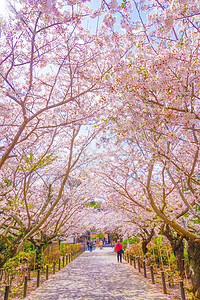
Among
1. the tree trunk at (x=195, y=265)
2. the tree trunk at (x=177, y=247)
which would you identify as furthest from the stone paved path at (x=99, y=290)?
the tree trunk at (x=177, y=247)

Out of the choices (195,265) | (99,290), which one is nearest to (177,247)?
(195,265)

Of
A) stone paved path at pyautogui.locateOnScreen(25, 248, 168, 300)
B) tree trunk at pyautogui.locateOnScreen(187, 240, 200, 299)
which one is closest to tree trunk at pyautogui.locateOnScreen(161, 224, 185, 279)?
stone paved path at pyautogui.locateOnScreen(25, 248, 168, 300)

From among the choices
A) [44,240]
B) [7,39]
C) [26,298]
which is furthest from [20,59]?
[44,240]

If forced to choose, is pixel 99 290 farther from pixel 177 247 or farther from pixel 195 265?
pixel 195 265

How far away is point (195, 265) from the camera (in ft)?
17.9

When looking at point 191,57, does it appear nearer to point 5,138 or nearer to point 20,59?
point 20,59

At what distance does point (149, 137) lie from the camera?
452 cm

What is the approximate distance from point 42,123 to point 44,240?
774 centimetres

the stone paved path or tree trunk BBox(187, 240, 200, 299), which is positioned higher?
tree trunk BBox(187, 240, 200, 299)

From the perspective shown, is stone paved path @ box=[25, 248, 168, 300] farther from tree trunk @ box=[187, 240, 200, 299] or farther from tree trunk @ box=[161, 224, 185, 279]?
tree trunk @ box=[161, 224, 185, 279]

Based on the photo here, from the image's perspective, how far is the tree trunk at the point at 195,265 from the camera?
5.28 meters

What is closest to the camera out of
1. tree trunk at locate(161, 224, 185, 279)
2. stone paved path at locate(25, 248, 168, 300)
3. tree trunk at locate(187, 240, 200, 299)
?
tree trunk at locate(187, 240, 200, 299)

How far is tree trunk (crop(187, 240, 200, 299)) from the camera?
17.3 feet

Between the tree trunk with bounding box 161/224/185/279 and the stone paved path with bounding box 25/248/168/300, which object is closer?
the stone paved path with bounding box 25/248/168/300
